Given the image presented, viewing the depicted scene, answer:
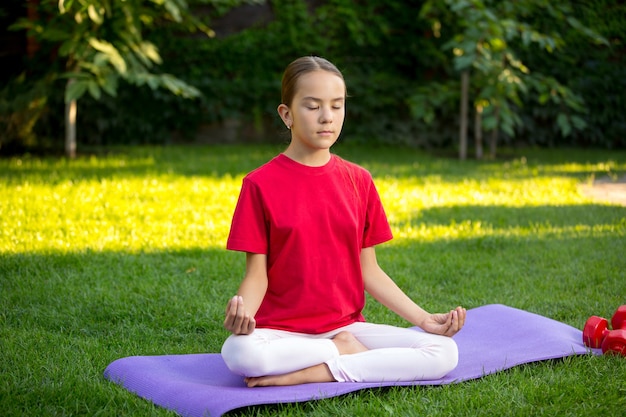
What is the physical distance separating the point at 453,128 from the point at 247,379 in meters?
8.47

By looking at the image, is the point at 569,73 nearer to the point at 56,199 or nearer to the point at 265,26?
the point at 265,26

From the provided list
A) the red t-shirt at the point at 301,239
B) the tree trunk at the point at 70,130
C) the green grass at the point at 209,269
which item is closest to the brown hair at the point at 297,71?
the red t-shirt at the point at 301,239

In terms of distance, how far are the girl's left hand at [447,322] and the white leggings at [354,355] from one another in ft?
0.09

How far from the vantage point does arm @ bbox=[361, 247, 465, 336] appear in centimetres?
284

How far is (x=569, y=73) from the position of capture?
34.7ft

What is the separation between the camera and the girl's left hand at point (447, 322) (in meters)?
2.71

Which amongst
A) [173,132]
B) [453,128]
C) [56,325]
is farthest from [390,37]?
[56,325]

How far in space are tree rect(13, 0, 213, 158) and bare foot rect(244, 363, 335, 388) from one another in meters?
4.64

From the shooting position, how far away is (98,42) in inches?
287

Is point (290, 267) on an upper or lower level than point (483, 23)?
lower

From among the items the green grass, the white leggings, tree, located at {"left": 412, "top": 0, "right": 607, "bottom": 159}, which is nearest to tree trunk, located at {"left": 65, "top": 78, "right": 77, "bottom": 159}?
the green grass

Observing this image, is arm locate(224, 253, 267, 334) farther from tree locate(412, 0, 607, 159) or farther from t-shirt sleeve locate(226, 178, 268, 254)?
tree locate(412, 0, 607, 159)

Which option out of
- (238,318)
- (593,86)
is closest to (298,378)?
(238,318)

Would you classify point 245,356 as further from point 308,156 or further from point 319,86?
point 319,86
